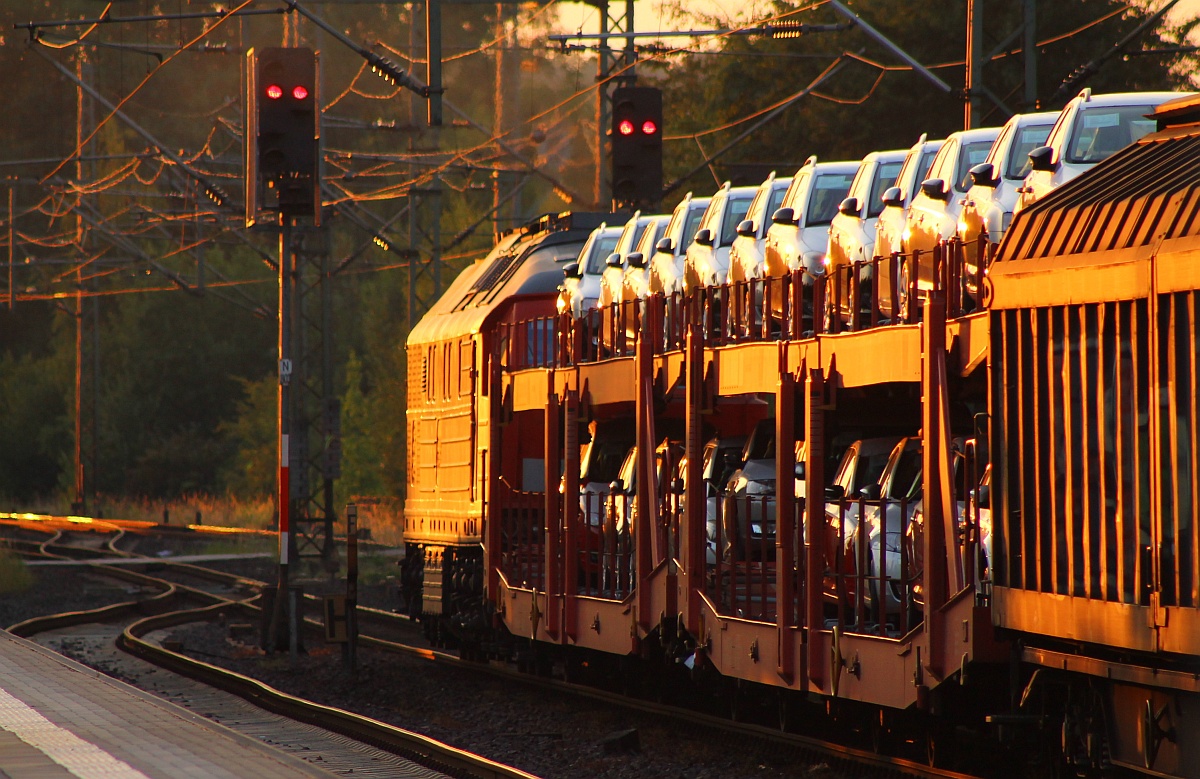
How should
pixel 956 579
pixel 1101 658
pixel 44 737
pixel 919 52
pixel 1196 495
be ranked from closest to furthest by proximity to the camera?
pixel 1196 495
pixel 1101 658
pixel 956 579
pixel 44 737
pixel 919 52

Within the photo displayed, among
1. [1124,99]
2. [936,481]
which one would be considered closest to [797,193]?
[1124,99]

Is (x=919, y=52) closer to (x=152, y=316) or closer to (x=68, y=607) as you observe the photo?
(x=68, y=607)

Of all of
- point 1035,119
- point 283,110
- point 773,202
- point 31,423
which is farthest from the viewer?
point 31,423

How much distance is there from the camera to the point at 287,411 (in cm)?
2266

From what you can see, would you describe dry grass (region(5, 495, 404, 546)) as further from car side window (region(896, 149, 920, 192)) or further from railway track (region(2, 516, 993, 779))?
car side window (region(896, 149, 920, 192))

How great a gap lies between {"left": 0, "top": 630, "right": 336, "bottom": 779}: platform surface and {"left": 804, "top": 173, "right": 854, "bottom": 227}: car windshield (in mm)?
6097

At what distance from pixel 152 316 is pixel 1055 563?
69663 millimetres

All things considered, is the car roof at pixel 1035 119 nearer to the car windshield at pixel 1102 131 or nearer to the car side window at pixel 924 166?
the car windshield at pixel 1102 131

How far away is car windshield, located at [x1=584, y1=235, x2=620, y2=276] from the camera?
20688 mm

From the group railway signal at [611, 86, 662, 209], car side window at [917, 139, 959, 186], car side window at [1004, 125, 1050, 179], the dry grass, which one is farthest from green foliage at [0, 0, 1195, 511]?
car side window at [1004, 125, 1050, 179]

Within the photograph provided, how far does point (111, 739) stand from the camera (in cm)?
1307

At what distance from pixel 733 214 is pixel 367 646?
8931mm

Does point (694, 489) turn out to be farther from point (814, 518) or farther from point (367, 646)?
point (367, 646)

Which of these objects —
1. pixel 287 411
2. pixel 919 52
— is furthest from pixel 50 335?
pixel 287 411
